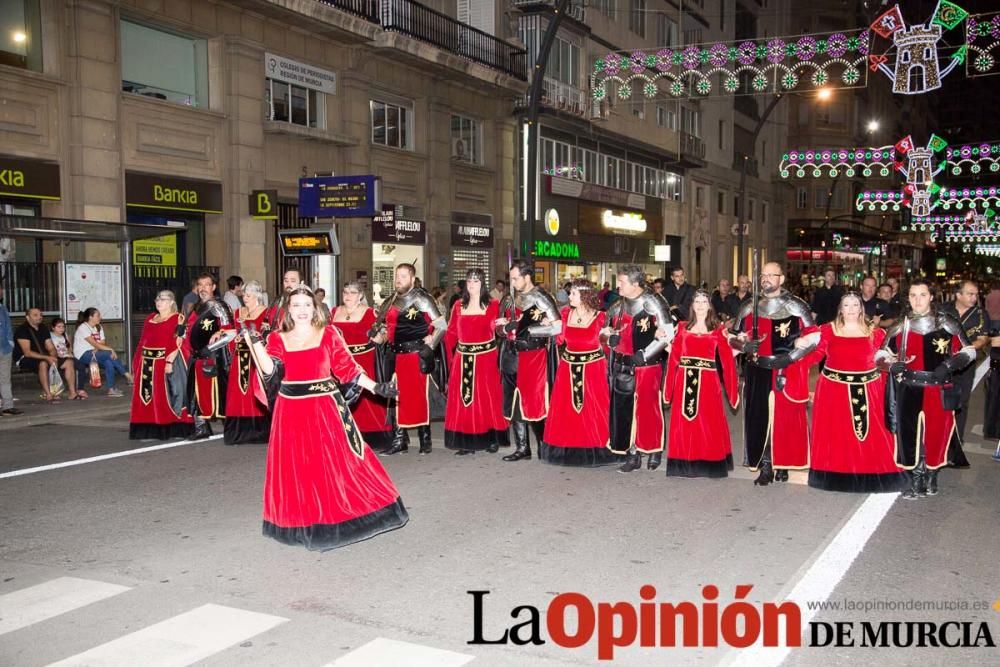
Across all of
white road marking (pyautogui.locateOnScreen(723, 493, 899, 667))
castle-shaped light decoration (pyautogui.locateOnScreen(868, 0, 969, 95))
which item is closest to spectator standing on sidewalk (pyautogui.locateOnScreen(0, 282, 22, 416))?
white road marking (pyautogui.locateOnScreen(723, 493, 899, 667))

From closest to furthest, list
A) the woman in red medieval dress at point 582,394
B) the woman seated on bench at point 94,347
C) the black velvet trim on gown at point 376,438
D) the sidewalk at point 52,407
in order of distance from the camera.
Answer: the woman in red medieval dress at point 582,394
the black velvet trim on gown at point 376,438
the sidewalk at point 52,407
the woman seated on bench at point 94,347

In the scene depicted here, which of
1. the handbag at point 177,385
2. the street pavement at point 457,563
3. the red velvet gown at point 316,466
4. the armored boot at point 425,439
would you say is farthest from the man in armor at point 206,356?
the red velvet gown at point 316,466

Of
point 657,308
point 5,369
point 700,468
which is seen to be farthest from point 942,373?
point 5,369

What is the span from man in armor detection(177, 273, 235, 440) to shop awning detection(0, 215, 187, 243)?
177 inches

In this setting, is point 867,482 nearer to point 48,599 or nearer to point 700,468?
point 700,468

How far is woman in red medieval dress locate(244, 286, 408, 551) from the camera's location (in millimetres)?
6031

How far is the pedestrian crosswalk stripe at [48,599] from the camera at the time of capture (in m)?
4.94

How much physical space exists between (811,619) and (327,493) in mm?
3046

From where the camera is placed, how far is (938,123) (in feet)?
398

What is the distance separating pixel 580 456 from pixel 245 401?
3983mm

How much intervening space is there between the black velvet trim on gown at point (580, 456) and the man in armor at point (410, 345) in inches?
57.1

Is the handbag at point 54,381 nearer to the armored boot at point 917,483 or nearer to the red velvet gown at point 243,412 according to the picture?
the red velvet gown at point 243,412

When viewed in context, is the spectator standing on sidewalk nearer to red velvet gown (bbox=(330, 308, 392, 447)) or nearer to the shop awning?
the shop awning

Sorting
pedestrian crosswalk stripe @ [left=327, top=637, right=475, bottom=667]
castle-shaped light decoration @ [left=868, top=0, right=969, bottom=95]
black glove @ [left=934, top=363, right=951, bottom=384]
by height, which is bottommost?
pedestrian crosswalk stripe @ [left=327, top=637, right=475, bottom=667]
